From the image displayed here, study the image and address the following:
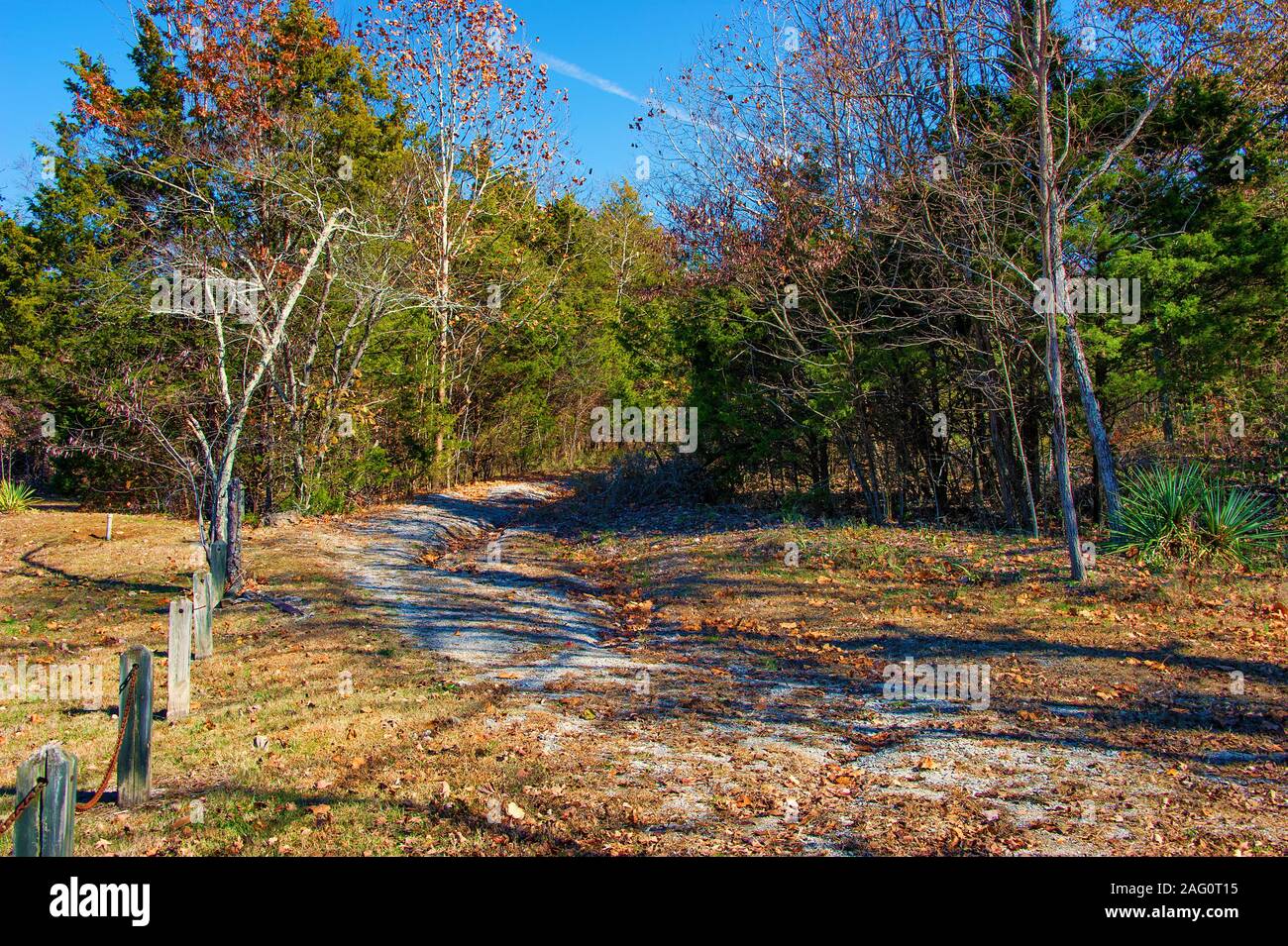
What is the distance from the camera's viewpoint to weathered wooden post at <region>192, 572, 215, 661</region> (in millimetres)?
8695

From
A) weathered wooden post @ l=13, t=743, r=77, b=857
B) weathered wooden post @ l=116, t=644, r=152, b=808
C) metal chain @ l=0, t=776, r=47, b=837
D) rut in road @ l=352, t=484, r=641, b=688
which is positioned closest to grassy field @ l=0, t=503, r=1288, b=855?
weathered wooden post @ l=116, t=644, r=152, b=808

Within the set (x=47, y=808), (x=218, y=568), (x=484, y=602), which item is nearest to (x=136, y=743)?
(x=47, y=808)

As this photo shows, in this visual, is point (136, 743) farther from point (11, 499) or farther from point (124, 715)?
point (11, 499)

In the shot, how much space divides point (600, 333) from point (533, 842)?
2754 centimetres

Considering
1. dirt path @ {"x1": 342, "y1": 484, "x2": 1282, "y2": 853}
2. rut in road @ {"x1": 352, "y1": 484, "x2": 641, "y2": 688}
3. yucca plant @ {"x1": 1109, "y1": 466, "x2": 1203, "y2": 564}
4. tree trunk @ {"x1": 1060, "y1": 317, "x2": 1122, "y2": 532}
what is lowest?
dirt path @ {"x1": 342, "y1": 484, "x2": 1282, "y2": 853}

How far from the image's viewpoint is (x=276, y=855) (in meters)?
4.65

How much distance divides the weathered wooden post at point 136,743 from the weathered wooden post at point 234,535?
Answer: 5.80 meters

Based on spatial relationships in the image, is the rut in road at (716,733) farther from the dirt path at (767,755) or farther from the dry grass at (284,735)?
the dry grass at (284,735)

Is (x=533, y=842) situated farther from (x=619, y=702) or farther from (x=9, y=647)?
(x=9, y=647)

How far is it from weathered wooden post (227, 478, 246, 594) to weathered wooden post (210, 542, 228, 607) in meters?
0.14

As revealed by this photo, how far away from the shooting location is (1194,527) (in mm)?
10836

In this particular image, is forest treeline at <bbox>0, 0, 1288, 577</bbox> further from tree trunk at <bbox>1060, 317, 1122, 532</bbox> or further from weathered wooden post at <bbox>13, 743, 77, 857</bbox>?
weathered wooden post at <bbox>13, 743, 77, 857</bbox>

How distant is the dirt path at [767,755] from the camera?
4.83 meters

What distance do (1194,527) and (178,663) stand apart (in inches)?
436
